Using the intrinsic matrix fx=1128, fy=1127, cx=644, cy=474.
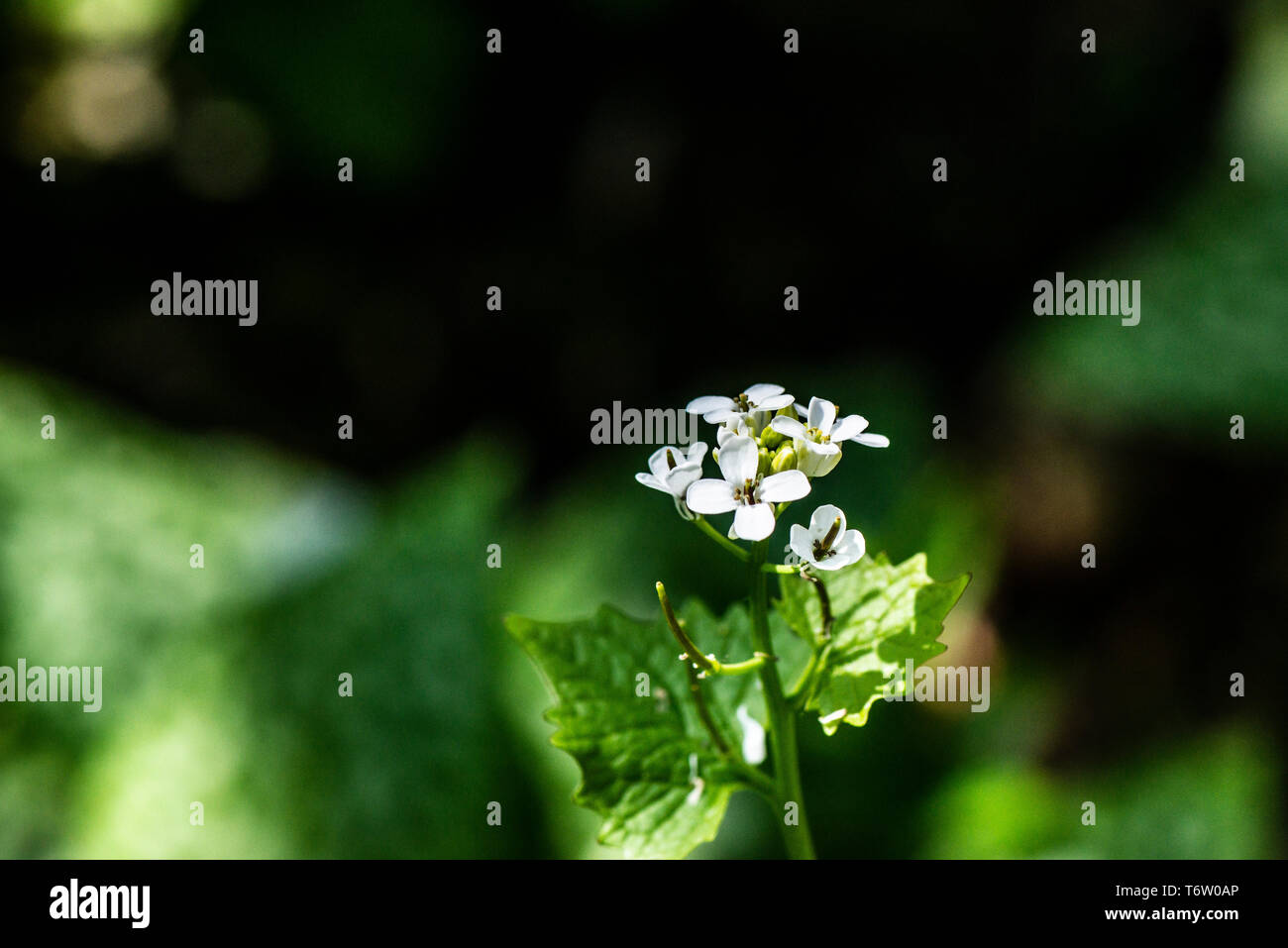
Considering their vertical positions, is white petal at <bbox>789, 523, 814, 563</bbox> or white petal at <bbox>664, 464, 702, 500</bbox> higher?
white petal at <bbox>664, 464, 702, 500</bbox>

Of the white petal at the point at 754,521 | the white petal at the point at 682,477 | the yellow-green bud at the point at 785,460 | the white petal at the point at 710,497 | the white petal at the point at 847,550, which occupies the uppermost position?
the yellow-green bud at the point at 785,460

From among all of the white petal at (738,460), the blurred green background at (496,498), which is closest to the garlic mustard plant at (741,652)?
the white petal at (738,460)

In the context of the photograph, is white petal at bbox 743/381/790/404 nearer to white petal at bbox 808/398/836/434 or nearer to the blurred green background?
white petal at bbox 808/398/836/434

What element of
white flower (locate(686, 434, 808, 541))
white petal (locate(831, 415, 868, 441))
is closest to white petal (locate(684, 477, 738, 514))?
white flower (locate(686, 434, 808, 541))

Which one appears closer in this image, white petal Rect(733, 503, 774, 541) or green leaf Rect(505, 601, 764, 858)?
white petal Rect(733, 503, 774, 541)

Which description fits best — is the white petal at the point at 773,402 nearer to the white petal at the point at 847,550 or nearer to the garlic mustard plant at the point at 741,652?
the garlic mustard plant at the point at 741,652

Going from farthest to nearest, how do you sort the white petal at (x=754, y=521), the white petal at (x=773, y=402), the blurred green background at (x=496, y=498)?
the blurred green background at (x=496, y=498), the white petal at (x=773, y=402), the white petal at (x=754, y=521)

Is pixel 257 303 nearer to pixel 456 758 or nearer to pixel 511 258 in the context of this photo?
pixel 511 258
